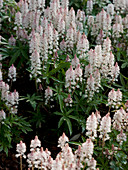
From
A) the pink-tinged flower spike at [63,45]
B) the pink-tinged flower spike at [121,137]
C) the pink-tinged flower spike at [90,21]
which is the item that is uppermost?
the pink-tinged flower spike at [90,21]

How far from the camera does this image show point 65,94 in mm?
5113

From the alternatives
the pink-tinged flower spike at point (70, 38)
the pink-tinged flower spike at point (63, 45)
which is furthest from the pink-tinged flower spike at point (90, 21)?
the pink-tinged flower spike at point (63, 45)

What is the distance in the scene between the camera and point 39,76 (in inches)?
217

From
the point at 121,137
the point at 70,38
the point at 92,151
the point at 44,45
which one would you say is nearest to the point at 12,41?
the point at 44,45

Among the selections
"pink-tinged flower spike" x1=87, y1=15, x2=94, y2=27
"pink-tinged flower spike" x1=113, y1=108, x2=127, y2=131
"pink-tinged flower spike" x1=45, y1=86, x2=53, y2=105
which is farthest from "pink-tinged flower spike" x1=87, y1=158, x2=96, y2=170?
"pink-tinged flower spike" x1=87, y1=15, x2=94, y2=27

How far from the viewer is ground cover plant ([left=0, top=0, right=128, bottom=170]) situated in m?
4.25

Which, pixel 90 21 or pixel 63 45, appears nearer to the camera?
pixel 63 45

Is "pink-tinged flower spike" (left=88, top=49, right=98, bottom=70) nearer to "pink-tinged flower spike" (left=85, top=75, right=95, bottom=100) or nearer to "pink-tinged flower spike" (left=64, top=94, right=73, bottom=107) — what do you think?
"pink-tinged flower spike" (left=85, top=75, right=95, bottom=100)

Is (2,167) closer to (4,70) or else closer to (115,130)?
(115,130)

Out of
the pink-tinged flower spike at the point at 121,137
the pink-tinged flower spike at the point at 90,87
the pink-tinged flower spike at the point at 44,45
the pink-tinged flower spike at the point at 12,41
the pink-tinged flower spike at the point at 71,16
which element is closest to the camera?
the pink-tinged flower spike at the point at 121,137

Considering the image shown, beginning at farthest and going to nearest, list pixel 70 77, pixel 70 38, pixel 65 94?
pixel 70 38
pixel 65 94
pixel 70 77

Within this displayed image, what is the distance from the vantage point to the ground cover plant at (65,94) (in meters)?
4.25

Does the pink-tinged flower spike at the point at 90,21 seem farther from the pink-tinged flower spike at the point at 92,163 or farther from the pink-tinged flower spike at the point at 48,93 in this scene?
the pink-tinged flower spike at the point at 92,163

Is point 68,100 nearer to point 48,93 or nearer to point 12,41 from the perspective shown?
point 48,93
